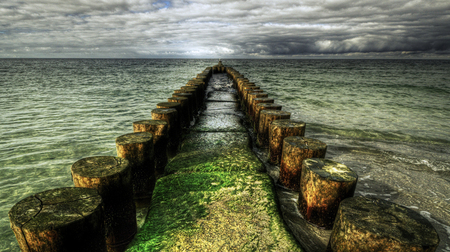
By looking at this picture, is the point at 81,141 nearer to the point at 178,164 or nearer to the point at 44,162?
the point at 44,162

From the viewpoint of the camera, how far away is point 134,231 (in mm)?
2281

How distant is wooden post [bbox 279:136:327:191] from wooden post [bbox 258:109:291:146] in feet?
3.53

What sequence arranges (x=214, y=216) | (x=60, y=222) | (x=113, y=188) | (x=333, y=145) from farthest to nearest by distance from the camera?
1. (x=333, y=145)
2. (x=214, y=216)
3. (x=113, y=188)
4. (x=60, y=222)

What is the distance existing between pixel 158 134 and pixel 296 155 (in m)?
1.98

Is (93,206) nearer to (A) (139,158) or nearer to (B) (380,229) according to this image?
(A) (139,158)

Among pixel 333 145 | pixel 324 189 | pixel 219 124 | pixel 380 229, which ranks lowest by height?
pixel 333 145

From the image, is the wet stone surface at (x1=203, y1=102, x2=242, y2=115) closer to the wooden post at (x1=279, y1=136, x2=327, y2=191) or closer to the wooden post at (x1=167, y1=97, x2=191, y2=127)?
the wooden post at (x1=167, y1=97, x2=191, y2=127)

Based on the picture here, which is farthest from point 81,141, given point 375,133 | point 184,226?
point 375,133

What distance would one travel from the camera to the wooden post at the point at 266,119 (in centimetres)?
400

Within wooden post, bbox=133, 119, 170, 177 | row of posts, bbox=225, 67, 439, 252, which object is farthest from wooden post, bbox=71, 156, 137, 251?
row of posts, bbox=225, 67, 439, 252

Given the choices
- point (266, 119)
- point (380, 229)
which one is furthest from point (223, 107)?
point (380, 229)

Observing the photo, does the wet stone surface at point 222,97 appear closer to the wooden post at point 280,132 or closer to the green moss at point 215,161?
the wooden post at point 280,132

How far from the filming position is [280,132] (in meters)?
3.38

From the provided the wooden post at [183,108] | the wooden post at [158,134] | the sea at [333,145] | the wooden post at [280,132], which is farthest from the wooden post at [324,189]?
the wooden post at [183,108]
